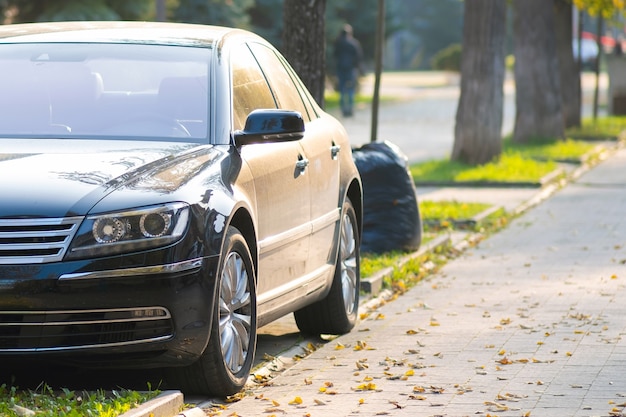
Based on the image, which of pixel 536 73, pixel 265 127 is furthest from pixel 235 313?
pixel 536 73

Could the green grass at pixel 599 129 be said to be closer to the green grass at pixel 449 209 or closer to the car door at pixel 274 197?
the green grass at pixel 449 209

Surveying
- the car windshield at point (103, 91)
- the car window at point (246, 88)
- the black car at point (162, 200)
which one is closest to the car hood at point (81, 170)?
the black car at point (162, 200)

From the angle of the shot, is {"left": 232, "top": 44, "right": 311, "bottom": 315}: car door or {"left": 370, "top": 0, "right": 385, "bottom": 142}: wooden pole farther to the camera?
{"left": 370, "top": 0, "right": 385, "bottom": 142}: wooden pole

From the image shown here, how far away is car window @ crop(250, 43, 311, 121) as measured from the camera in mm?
7910

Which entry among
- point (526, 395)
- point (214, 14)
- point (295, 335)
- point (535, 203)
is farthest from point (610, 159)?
point (526, 395)

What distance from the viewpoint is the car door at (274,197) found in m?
7.06

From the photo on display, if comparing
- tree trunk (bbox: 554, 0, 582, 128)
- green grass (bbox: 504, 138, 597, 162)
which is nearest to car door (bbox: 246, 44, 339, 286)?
green grass (bbox: 504, 138, 597, 162)

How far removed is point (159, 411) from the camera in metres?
5.91

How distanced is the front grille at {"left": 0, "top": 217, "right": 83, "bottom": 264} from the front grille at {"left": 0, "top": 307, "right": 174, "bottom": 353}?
222mm

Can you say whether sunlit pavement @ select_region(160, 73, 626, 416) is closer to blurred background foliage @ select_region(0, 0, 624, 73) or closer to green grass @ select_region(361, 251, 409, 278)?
green grass @ select_region(361, 251, 409, 278)

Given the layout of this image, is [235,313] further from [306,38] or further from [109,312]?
[306,38]

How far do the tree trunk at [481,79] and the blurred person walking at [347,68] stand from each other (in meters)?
14.0

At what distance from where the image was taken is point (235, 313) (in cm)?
668

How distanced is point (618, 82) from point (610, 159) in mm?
11270
